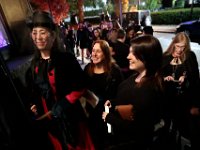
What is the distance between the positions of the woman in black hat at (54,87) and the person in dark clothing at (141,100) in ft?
1.35

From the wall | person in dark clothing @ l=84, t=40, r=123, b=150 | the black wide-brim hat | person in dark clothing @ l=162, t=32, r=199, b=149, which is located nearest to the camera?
the black wide-brim hat

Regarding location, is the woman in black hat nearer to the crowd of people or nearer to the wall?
the crowd of people

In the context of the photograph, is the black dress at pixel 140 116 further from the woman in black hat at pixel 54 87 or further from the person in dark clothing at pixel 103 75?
the person in dark clothing at pixel 103 75

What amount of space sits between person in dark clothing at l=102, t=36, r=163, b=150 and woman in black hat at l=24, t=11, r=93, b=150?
16.3 inches

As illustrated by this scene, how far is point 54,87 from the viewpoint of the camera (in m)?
2.16

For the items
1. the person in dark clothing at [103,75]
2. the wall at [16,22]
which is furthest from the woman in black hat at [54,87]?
the wall at [16,22]

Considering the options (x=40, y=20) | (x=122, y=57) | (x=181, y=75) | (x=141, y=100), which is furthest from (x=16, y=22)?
(x=141, y=100)

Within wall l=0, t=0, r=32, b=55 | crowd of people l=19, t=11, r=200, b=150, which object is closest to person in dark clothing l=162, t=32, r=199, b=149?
crowd of people l=19, t=11, r=200, b=150

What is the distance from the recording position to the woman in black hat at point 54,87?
6.94 feet

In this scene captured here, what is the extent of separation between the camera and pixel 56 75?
7.03ft

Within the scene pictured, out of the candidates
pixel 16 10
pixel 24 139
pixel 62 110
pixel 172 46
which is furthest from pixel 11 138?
pixel 16 10

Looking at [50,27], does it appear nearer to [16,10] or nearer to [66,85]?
[66,85]

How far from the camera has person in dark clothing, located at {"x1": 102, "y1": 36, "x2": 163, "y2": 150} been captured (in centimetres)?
192

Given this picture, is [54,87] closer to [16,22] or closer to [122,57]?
[122,57]
